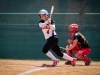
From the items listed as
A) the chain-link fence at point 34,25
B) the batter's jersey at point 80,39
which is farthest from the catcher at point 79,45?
the chain-link fence at point 34,25

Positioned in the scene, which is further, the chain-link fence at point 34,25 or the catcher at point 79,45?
the chain-link fence at point 34,25

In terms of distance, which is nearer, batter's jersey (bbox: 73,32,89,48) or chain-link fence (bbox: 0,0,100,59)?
batter's jersey (bbox: 73,32,89,48)

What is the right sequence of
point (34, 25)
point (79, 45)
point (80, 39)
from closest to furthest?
point (80, 39)
point (79, 45)
point (34, 25)

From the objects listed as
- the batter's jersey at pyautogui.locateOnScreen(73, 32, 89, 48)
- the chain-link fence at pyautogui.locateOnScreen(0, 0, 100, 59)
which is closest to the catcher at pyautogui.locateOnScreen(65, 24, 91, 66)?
the batter's jersey at pyautogui.locateOnScreen(73, 32, 89, 48)

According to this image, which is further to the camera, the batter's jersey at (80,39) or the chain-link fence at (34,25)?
the chain-link fence at (34,25)

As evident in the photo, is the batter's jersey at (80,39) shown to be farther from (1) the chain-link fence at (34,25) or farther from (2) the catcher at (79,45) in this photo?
(1) the chain-link fence at (34,25)

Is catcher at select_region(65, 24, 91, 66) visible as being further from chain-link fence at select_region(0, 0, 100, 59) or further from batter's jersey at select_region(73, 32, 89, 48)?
chain-link fence at select_region(0, 0, 100, 59)

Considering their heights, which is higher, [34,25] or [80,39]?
[34,25]

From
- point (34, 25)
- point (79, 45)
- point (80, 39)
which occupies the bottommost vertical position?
point (79, 45)

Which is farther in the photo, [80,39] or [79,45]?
[79,45]

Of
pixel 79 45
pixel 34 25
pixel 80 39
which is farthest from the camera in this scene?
pixel 34 25

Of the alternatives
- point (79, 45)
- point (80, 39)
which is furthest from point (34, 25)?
point (80, 39)

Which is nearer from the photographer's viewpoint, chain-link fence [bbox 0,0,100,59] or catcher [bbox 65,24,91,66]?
catcher [bbox 65,24,91,66]

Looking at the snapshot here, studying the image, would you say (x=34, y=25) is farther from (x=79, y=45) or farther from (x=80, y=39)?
(x=80, y=39)
